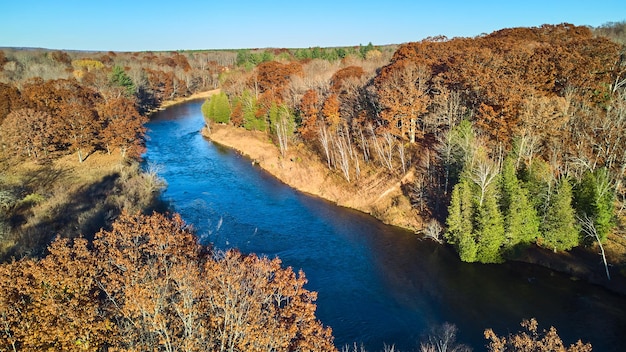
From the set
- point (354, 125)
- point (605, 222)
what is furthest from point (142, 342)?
point (354, 125)

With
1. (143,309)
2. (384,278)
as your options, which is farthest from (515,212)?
(143,309)

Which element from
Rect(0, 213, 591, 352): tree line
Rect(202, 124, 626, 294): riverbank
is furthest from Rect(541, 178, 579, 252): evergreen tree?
Rect(0, 213, 591, 352): tree line

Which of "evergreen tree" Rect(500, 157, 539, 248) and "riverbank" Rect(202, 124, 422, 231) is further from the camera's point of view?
"riverbank" Rect(202, 124, 422, 231)

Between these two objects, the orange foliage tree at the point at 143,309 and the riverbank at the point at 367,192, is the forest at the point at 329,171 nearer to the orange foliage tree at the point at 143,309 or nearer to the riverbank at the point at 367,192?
the orange foliage tree at the point at 143,309

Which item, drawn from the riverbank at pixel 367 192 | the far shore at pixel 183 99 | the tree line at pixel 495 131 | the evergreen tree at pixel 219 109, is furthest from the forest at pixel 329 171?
the far shore at pixel 183 99

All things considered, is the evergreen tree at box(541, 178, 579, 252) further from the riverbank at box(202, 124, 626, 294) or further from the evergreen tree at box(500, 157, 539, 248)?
the riverbank at box(202, 124, 626, 294)

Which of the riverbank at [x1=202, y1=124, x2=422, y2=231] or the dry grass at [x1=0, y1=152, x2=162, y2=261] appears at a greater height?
the dry grass at [x1=0, y1=152, x2=162, y2=261]

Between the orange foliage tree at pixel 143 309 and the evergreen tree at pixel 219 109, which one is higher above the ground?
the evergreen tree at pixel 219 109

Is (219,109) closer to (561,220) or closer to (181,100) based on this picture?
(181,100)
